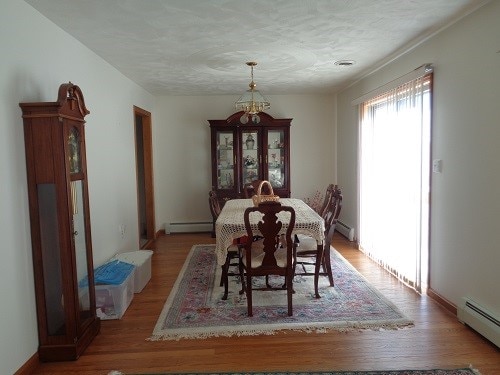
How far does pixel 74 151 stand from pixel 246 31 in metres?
A: 1.62

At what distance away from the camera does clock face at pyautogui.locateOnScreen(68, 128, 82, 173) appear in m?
2.31

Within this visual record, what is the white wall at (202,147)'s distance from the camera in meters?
6.01

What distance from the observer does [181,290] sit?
11.4ft

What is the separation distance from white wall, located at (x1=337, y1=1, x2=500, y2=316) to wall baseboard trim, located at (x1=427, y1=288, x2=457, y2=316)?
3 centimetres

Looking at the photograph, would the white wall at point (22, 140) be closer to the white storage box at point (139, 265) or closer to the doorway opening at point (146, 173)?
the white storage box at point (139, 265)

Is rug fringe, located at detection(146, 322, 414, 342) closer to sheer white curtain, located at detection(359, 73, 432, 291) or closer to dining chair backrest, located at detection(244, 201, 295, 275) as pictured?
dining chair backrest, located at detection(244, 201, 295, 275)

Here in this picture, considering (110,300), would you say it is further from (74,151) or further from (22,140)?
(22,140)

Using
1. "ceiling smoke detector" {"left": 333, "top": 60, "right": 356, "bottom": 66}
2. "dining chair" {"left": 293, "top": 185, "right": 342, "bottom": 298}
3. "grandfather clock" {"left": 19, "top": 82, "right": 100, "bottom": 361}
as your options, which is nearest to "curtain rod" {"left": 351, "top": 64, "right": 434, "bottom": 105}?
"ceiling smoke detector" {"left": 333, "top": 60, "right": 356, "bottom": 66}

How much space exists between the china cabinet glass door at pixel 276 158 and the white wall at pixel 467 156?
271 cm

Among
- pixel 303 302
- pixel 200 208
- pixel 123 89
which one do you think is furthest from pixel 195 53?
pixel 200 208

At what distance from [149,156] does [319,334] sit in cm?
417

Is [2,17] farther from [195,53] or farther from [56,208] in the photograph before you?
[195,53]

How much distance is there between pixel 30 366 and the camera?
219 centimetres

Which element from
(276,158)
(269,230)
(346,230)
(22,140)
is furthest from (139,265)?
(346,230)
